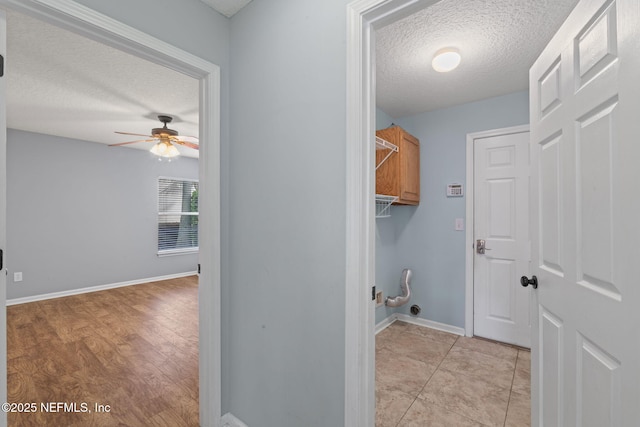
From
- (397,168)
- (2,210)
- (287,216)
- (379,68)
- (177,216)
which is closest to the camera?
(2,210)

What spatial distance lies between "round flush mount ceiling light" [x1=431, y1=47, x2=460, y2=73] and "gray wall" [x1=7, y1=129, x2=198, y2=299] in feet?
16.1

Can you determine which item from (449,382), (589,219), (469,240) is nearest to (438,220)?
(469,240)

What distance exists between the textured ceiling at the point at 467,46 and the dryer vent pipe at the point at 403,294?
1.83m

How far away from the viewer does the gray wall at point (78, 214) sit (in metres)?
3.84

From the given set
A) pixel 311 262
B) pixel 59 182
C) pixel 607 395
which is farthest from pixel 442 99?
pixel 59 182

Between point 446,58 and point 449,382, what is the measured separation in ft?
7.66

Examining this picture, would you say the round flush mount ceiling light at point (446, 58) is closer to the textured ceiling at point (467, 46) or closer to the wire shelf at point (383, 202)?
the textured ceiling at point (467, 46)

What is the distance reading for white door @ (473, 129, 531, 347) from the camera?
2.64 metres

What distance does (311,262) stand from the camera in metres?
1.24

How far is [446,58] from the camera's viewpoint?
1.95 metres

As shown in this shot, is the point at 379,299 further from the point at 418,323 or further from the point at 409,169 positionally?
the point at 409,169

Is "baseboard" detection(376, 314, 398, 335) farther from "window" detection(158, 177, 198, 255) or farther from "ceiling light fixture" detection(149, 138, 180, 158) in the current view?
"window" detection(158, 177, 198, 255)

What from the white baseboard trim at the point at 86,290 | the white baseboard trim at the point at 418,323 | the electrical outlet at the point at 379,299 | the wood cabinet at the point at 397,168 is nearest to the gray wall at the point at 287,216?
the wood cabinet at the point at 397,168

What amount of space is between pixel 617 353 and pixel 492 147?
244cm
